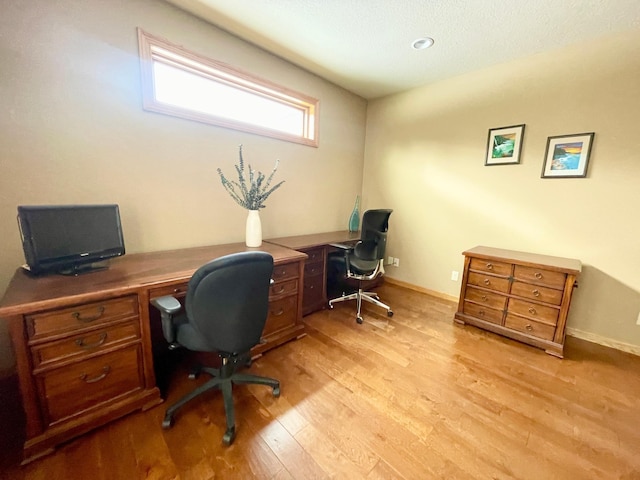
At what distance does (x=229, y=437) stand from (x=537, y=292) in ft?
8.40

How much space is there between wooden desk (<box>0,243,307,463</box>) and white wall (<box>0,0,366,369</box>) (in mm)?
537

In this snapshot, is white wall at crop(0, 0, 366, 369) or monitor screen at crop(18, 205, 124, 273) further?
white wall at crop(0, 0, 366, 369)

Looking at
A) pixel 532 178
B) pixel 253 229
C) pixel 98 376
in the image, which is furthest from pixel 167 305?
pixel 532 178

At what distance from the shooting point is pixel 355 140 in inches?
146

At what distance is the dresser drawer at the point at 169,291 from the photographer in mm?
1417

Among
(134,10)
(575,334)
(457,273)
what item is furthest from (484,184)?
(134,10)

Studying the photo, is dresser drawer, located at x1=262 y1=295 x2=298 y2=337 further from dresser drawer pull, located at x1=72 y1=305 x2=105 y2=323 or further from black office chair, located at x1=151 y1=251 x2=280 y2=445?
dresser drawer pull, located at x1=72 y1=305 x2=105 y2=323

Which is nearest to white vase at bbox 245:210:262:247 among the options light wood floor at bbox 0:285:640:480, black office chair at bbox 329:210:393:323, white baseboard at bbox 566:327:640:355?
black office chair at bbox 329:210:393:323

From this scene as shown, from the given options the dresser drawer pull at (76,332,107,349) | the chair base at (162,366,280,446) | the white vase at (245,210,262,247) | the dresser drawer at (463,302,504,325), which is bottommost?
the chair base at (162,366,280,446)

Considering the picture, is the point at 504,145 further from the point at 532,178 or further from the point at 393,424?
the point at 393,424

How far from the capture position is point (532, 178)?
2.54 meters

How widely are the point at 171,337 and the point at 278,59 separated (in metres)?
2.74

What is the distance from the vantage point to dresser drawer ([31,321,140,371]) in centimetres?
115

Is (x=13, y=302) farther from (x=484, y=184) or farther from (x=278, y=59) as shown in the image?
(x=484, y=184)
